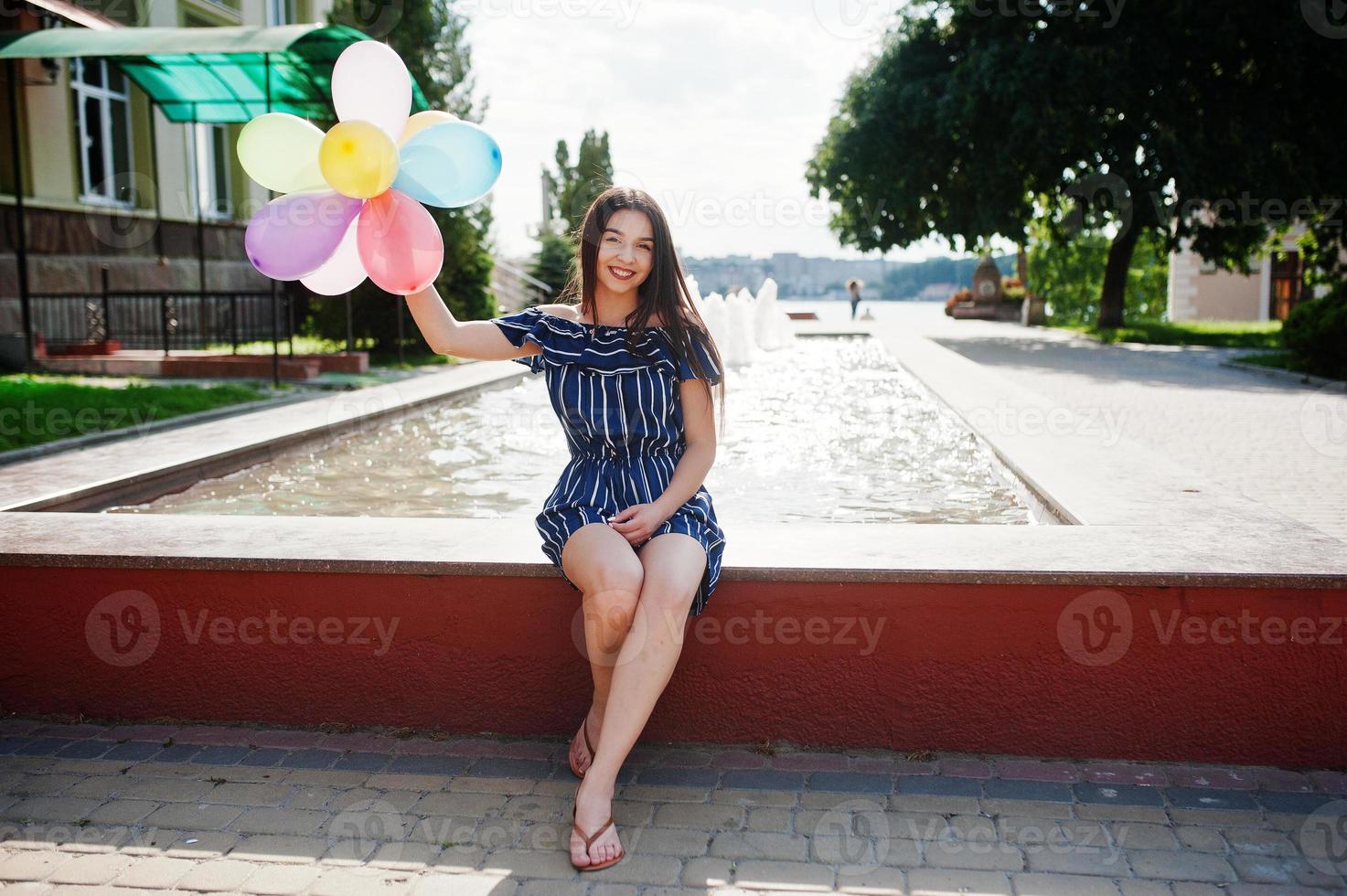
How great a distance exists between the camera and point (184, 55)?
484 inches

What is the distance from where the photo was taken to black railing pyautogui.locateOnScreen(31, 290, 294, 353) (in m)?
13.8

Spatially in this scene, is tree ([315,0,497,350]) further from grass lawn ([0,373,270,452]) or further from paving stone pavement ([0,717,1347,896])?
paving stone pavement ([0,717,1347,896])

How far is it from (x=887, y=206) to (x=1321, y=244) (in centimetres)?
838

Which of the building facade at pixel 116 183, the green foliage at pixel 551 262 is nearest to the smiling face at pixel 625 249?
the building facade at pixel 116 183

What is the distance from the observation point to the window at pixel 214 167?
19.2m

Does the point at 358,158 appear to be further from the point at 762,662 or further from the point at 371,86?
the point at 762,662

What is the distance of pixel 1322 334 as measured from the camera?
42.1 feet

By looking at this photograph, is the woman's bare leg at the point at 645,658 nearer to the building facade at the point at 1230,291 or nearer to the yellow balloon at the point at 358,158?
the yellow balloon at the point at 358,158

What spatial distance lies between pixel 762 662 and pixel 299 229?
1.76 meters

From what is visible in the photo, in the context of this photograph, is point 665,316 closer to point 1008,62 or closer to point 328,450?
point 328,450

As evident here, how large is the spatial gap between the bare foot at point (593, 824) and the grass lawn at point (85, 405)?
5.12 m

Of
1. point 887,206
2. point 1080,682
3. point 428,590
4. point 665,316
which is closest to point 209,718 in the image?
point 428,590

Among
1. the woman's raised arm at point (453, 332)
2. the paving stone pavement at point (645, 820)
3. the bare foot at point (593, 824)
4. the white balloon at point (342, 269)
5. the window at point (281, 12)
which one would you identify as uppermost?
the window at point (281, 12)

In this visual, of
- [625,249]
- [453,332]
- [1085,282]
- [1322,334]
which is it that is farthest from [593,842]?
[1085,282]
